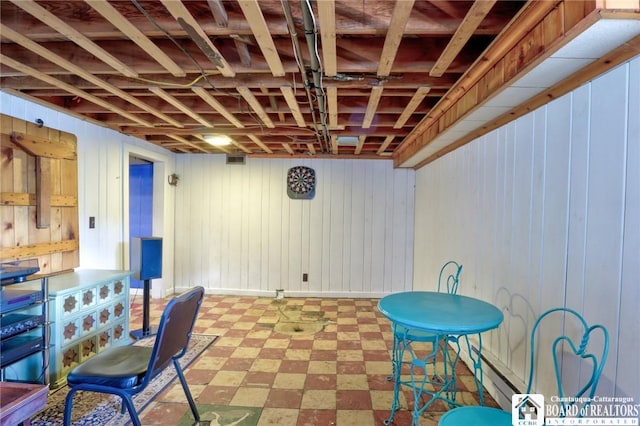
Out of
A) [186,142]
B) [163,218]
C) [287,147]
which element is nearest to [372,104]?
[287,147]

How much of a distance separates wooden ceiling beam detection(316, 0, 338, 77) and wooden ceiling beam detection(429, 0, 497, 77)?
605 mm

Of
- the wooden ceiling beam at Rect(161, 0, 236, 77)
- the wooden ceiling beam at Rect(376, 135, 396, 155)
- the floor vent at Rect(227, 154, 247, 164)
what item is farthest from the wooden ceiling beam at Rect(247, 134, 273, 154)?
the wooden ceiling beam at Rect(161, 0, 236, 77)

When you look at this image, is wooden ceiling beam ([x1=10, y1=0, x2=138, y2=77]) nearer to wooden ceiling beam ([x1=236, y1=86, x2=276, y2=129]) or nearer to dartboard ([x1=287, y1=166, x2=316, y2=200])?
wooden ceiling beam ([x1=236, y1=86, x2=276, y2=129])

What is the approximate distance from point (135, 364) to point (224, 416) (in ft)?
2.34

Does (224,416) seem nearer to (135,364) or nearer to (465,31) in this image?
(135,364)

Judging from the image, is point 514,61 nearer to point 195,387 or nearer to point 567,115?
Answer: point 567,115

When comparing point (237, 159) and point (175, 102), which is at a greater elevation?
point (175, 102)

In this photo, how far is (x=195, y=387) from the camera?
2375mm

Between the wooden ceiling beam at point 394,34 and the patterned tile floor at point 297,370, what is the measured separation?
2294mm

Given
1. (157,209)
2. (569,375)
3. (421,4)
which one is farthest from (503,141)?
(157,209)

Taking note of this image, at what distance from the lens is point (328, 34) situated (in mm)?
1539

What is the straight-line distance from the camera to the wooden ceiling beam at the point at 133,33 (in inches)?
54.4

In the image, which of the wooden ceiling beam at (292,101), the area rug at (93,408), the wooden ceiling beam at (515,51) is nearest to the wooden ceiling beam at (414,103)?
the wooden ceiling beam at (515,51)

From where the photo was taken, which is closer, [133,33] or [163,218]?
[133,33]
